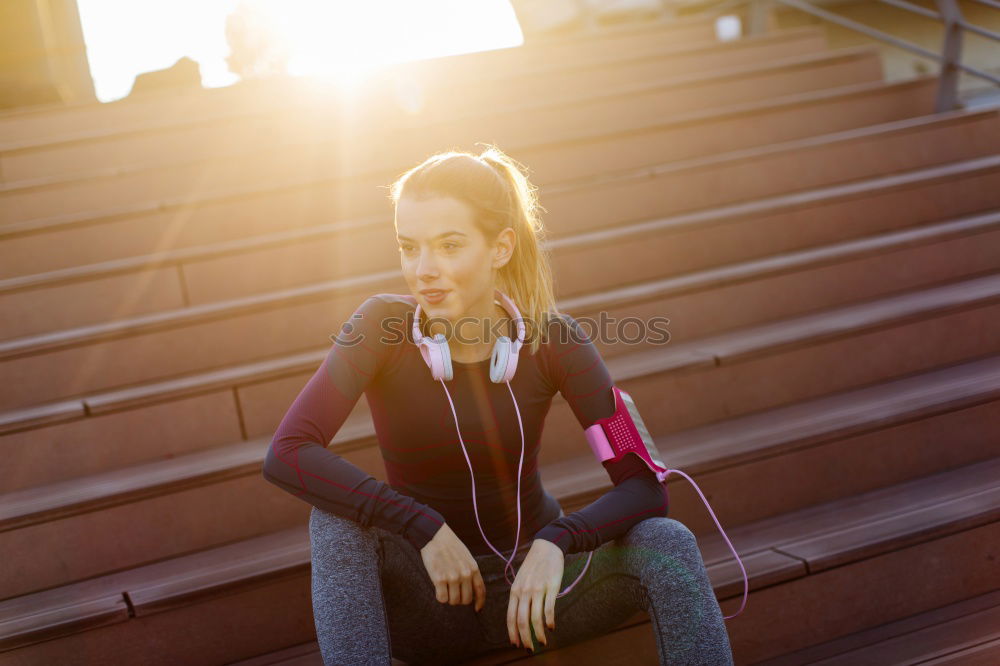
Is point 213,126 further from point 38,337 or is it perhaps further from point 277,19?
point 277,19

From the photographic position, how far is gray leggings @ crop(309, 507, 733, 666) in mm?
1336

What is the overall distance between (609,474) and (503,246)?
18.6 inches

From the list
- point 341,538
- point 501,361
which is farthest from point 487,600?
point 501,361

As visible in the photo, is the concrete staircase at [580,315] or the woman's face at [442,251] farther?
the concrete staircase at [580,315]

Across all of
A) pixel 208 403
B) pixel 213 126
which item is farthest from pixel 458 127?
pixel 208 403

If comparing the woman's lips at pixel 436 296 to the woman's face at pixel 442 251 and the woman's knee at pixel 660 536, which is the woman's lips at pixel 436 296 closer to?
the woman's face at pixel 442 251

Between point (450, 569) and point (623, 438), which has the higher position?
point (623, 438)

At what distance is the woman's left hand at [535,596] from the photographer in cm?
135

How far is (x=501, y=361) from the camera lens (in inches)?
59.3

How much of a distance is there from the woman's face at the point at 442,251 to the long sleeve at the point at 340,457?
12 centimetres

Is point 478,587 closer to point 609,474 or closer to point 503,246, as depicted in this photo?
point 609,474

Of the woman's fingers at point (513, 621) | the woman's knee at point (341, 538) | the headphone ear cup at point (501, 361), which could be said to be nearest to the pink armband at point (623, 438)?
the headphone ear cup at point (501, 361)

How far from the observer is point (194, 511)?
6.49 ft

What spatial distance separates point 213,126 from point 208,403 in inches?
69.2
